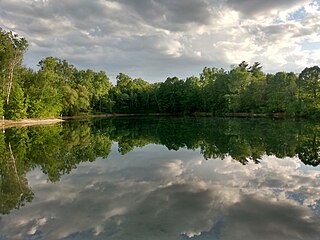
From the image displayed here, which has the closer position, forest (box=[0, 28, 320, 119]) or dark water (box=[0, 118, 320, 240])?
dark water (box=[0, 118, 320, 240])

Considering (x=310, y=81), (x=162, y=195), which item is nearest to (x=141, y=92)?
(x=310, y=81)

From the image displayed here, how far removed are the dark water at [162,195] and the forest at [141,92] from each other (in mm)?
33680

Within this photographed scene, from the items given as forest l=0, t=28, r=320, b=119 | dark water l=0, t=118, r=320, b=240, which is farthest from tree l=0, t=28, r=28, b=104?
dark water l=0, t=118, r=320, b=240

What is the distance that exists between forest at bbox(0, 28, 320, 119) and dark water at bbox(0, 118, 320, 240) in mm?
33680

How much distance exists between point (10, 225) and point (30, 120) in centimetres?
4683

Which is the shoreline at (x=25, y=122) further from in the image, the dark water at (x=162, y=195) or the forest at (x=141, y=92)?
the dark water at (x=162, y=195)

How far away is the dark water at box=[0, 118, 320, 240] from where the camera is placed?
22.1 feet

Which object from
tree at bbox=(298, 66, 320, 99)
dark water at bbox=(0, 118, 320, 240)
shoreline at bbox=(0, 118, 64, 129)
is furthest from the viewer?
tree at bbox=(298, 66, 320, 99)

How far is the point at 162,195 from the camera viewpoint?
955cm

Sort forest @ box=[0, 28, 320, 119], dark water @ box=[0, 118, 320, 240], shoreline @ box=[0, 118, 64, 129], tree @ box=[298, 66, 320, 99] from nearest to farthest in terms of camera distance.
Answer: dark water @ box=[0, 118, 320, 240] → shoreline @ box=[0, 118, 64, 129] → forest @ box=[0, 28, 320, 119] → tree @ box=[298, 66, 320, 99]

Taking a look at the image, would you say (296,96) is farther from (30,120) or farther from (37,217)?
(37,217)

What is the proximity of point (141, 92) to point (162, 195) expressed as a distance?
9399 centimetres

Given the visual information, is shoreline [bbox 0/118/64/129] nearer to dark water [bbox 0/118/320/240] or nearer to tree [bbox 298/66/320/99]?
dark water [bbox 0/118/320/240]

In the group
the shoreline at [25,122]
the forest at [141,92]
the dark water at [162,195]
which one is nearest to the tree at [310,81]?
the forest at [141,92]
